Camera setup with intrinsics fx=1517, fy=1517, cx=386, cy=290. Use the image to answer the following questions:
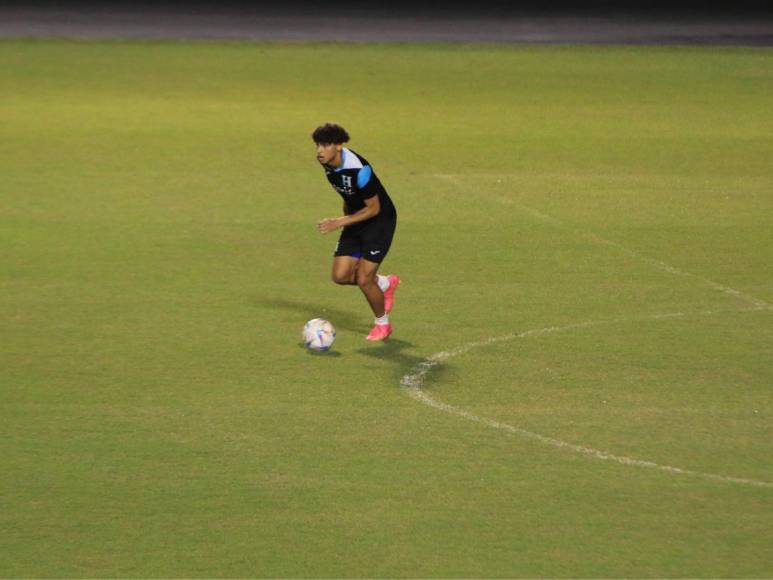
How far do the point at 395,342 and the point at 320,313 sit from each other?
1.23m

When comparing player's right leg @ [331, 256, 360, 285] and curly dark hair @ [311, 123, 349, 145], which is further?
player's right leg @ [331, 256, 360, 285]

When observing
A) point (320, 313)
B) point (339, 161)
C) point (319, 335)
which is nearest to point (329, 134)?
point (339, 161)

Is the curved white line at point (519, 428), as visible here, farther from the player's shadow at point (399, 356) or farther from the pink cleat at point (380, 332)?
the pink cleat at point (380, 332)

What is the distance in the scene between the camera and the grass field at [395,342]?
876 cm

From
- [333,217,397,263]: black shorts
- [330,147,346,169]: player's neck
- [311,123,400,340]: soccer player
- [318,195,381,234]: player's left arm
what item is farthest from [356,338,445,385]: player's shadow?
[330,147,346,169]: player's neck

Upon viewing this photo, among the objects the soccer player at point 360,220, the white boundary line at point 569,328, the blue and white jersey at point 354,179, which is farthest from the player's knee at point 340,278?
the white boundary line at point 569,328

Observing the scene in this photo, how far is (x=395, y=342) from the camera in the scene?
12766 mm

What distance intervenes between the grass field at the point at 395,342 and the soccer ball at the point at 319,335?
12 cm

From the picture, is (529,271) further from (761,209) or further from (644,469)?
(644,469)

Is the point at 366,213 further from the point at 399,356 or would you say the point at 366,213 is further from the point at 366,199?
the point at 399,356

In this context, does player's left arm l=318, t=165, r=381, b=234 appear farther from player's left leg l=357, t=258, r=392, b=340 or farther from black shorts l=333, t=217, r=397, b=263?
player's left leg l=357, t=258, r=392, b=340

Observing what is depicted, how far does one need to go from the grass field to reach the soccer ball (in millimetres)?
120

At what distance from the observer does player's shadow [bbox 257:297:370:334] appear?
1334 cm

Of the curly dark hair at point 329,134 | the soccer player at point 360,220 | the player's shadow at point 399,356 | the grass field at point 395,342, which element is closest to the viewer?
the grass field at point 395,342
